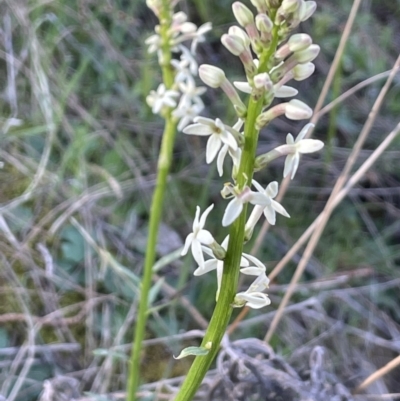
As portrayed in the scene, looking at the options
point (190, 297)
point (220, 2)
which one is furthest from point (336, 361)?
point (220, 2)

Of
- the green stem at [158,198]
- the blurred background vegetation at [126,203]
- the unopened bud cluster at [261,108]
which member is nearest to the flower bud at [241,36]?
the unopened bud cluster at [261,108]

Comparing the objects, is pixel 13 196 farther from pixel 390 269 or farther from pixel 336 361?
pixel 390 269

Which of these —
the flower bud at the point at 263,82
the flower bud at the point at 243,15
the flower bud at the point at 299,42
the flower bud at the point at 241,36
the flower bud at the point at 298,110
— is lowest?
the flower bud at the point at 298,110

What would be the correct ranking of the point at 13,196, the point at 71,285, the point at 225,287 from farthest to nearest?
the point at 13,196 < the point at 71,285 < the point at 225,287

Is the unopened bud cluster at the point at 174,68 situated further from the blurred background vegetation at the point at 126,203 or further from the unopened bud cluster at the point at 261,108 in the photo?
the blurred background vegetation at the point at 126,203

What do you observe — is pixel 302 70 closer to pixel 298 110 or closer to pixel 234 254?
pixel 298 110

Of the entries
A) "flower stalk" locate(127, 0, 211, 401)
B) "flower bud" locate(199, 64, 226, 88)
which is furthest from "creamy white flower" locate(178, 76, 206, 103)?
"flower bud" locate(199, 64, 226, 88)
